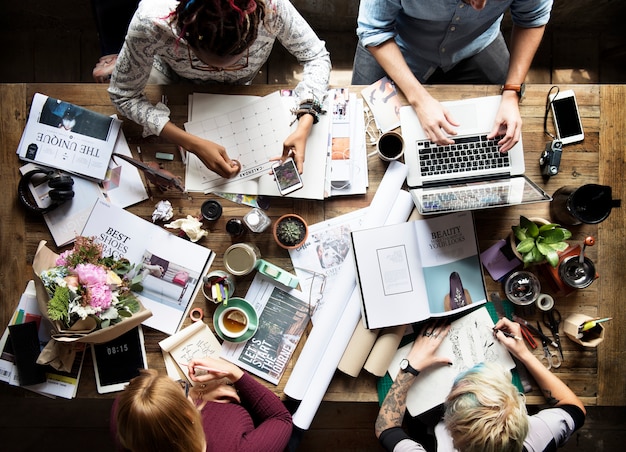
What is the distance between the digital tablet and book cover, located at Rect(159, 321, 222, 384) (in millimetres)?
80

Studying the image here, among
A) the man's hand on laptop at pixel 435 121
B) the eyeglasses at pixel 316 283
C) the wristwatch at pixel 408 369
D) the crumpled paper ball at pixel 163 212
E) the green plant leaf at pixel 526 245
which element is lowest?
the wristwatch at pixel 408 369

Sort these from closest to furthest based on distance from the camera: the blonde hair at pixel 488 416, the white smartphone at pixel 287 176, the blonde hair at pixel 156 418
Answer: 1. the blonde hair at pixel 156 418
2. the blonde hair at pixel 488 416
3. the white smartphone at pixel 287 176

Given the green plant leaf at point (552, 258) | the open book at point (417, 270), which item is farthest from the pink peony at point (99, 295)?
the green plant leaf at point (552, 258)

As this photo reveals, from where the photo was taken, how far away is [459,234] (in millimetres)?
1463

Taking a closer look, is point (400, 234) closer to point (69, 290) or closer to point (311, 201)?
→ point (311, 201)

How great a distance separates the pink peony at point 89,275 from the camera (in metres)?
1.32

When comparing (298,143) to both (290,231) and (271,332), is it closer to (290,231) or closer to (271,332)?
(290,231)

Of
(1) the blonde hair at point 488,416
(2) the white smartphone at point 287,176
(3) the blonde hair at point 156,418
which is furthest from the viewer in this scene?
(2) the white smartphone at point 287,176

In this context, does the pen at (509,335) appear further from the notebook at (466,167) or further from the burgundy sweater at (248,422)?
the burgundy sweater at (248,422)

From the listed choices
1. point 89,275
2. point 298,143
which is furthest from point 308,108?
point 89,275

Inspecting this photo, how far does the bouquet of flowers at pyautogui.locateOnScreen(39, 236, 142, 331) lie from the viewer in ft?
4.30

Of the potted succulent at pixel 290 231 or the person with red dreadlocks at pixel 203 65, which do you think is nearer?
the person with red dreadlocks at pixel 203 65

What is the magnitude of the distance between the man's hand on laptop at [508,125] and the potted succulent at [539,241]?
23cm

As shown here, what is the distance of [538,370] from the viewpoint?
1421 mm
